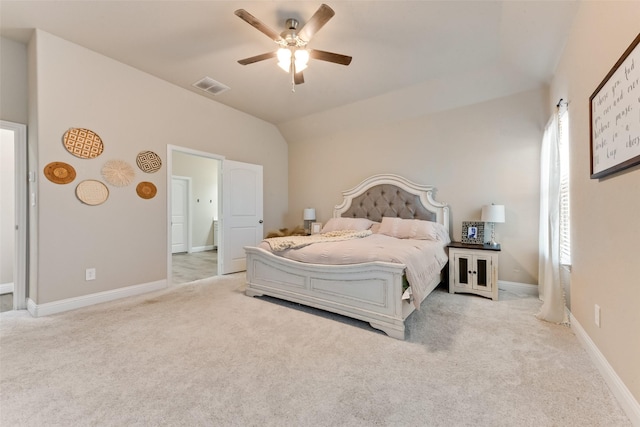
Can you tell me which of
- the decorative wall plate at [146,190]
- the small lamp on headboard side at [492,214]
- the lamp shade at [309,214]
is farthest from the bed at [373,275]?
the decorative wall plate at [146,190]

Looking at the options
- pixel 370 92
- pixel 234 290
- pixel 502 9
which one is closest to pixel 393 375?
pixel 234 290

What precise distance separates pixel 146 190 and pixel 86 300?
141cm

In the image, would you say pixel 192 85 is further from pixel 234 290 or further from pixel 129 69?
pixel 234 290

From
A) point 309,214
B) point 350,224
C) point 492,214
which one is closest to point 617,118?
point 492,214

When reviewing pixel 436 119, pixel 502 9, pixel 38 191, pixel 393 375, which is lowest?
pixel 393 375

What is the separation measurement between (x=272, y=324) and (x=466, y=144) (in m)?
3.51

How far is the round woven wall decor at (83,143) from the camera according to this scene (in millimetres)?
2871

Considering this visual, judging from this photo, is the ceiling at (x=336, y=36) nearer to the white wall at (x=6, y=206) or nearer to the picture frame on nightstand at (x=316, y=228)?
the white wall at (x=6, y=206)

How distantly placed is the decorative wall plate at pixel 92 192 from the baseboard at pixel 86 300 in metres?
1.05

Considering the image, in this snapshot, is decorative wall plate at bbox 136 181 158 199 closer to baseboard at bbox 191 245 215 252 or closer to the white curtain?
baseboard at bbox 191 245 215 252

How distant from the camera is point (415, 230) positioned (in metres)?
3.63

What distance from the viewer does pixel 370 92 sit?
3.96m

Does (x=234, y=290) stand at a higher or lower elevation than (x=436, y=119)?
lower

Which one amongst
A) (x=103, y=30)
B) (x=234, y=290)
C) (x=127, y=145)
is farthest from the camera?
(x=234, y=290)
